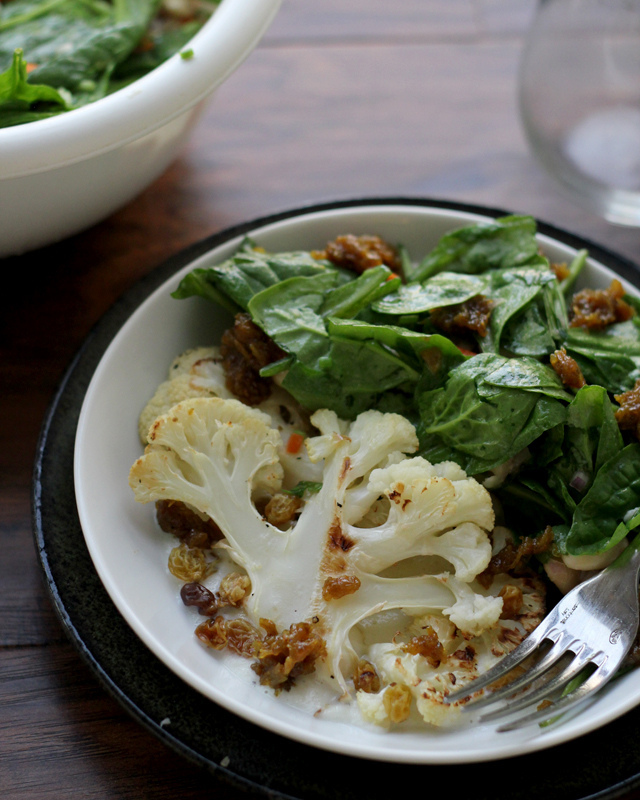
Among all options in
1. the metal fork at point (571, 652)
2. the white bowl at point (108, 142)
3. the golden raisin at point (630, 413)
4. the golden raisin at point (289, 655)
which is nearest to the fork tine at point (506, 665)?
the metal fork at point (571, 652)

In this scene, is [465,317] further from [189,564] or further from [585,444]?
[189,564]

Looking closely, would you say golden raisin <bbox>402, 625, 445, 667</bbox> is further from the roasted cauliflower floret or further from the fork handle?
the fork handle

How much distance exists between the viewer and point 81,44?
1926 millimetres

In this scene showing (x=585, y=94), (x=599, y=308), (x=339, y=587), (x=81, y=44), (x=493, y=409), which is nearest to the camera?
(x=339, y=587)

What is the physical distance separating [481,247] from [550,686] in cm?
97

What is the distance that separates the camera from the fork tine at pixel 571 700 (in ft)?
3.78

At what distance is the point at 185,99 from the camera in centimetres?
160

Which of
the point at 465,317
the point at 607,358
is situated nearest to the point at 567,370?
the point at 607,358

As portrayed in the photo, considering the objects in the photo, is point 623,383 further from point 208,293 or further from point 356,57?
point 356,57

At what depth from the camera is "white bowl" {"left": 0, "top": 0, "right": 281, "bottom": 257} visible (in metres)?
1.45

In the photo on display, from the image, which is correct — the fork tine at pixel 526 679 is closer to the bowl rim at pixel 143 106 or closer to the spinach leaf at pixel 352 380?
the spinach leaf at pixel 352 380

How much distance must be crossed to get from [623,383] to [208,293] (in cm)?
90

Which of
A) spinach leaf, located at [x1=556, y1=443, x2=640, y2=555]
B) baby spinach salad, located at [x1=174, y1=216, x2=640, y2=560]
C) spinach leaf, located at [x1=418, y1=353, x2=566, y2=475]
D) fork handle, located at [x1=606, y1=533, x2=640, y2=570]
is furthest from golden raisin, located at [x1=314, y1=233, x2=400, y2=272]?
fork handle, located at [x1=606, y1=533, x2=640, y2=570]

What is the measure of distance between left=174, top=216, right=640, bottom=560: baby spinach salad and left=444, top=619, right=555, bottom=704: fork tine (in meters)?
0.15
